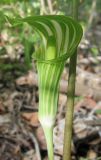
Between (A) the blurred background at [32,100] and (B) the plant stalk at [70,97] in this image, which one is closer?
(B) the plant stalk at [70,97]

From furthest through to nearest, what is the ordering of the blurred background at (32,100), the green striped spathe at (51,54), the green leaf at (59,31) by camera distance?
the blurred background at (32,100) < the green striped spathe at (51,54) < the green leaf at (59,31)

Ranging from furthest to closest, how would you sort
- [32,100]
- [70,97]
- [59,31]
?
1. [32,100]
2. [70,97]
3. [59,31]

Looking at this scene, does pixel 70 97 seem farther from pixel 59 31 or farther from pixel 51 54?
pixel 59 31

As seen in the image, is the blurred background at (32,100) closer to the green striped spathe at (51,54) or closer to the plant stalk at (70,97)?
the plant stalk at (70,97)

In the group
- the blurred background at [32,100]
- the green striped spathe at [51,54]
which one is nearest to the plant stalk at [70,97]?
the green striped spathe at [51,54]

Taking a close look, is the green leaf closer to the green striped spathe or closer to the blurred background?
the green striped spathe

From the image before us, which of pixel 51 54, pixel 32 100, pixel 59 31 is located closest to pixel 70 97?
pixel 51 54

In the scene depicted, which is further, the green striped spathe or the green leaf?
the green striped spathe

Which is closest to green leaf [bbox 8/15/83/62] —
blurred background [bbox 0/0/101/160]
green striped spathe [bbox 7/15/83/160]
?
green striped spathe [bbox 7/15/83/160]

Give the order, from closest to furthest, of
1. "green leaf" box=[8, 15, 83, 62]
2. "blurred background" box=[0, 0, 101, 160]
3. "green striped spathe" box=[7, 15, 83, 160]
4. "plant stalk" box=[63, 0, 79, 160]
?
"green leaf" box=[8, 15, 83, 62] → "green striped spathe" box=[7, 15, 83, 160] → "plant stalk" box=[63, 0, 79, 160] → "blurred background" box=[0, 0, 101, 160]

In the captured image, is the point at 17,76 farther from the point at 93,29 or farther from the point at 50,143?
the point at 93,29
